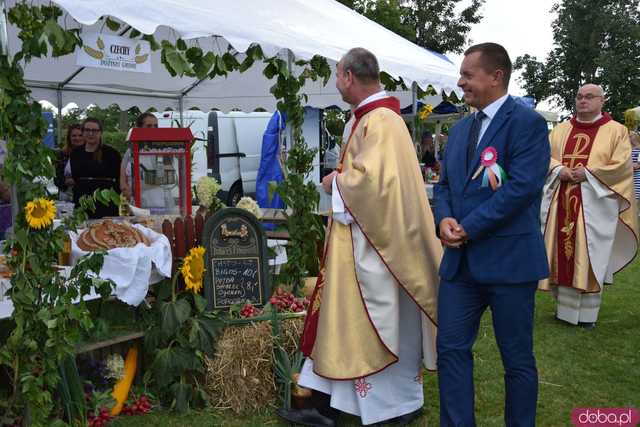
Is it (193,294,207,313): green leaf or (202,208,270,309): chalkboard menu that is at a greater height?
(202,208,270,309): chalkboard menu

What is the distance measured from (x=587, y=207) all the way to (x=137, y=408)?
379 centimetres

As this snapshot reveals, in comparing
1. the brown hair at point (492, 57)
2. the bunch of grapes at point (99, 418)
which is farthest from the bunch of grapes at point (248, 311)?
the brown hair at point (492, 57)

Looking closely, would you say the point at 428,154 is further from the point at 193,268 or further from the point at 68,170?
the point at 193,268

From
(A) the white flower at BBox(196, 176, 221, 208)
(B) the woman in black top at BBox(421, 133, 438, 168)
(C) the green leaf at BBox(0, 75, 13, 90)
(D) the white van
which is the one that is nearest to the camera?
(C) the green leaf at BBox(0, 75, 13, 90)

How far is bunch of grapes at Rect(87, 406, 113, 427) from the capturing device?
11.1 ft

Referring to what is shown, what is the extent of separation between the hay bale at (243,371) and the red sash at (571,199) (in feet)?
9.20

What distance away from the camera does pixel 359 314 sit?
332cm

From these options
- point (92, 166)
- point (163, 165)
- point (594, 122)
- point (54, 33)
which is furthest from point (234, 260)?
point (594, 122)

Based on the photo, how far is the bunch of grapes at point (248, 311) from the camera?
12.9 feet

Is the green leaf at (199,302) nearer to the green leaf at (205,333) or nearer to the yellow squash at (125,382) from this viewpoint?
the green leaf at (205,333)

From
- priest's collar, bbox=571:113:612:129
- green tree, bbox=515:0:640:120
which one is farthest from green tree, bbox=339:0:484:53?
priest's collar, bbox=571:113:612:129

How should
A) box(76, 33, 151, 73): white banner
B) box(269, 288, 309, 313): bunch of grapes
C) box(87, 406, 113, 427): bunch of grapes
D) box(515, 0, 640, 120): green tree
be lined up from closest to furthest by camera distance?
box(87, 406, 113, 427): bunch of grapes < box(76, 33, 151, 73): white banner < box(269, 288, 309, 313): bunch of grapes < box(515, 0, 640, 120): green tree

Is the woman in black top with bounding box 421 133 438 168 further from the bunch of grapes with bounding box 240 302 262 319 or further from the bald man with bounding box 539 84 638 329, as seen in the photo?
the bunch of grapes with bounding box 240 302 262 319

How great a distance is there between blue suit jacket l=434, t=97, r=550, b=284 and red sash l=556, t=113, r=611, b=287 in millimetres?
2862
